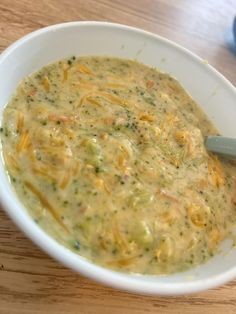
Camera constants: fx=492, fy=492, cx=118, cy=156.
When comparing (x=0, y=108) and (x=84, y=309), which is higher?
(x=0, y=108)

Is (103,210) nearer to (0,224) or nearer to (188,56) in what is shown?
(0,224)

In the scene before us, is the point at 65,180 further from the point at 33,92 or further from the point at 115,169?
the point at 33,92

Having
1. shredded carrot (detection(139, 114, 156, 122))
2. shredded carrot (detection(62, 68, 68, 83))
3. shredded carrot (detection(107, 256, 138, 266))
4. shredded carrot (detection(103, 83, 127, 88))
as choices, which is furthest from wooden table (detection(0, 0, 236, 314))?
shredded carrot (detection(139, 114, 156, 122))

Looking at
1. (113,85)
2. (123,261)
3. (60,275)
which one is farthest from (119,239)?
(113,85)

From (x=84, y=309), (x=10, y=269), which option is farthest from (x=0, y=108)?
(x=84, y=309)

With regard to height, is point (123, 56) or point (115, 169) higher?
point (123, 56)

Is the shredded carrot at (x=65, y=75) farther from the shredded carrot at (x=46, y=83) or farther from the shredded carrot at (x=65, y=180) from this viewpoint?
the shredded carrot at (x=65, y=180)

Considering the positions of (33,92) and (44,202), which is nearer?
(44,202)
